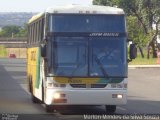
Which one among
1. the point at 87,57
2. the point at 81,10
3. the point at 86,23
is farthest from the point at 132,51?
the point at 81,10

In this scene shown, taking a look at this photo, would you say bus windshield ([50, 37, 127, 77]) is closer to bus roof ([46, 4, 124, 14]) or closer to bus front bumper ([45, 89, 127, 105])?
bus front bumper ([45, 89, 127, 105])

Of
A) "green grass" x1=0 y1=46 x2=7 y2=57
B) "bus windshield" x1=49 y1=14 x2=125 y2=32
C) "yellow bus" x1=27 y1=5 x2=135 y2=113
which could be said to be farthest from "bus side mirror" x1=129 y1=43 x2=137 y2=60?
"green grass" x1=0 y1=46 x2=7 y2=57

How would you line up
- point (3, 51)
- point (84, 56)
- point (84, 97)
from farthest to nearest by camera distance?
point (3, 51) < point (84, 56) < point (84, 97)

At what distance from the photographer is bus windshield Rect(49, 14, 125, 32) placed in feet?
53.3

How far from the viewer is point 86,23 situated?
645 inches

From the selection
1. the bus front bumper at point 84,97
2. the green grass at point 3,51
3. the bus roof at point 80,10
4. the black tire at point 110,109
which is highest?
the bus roof at point 80,10

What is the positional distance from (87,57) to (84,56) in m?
0.09

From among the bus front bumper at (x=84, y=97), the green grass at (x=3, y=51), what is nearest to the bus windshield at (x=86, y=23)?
the bus front bumper at (x=84, y=97)

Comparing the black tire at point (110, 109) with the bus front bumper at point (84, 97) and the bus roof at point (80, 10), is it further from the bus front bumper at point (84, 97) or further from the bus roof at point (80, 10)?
the bus roof at point (80, 10)

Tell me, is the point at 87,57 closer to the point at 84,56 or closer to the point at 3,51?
the point at 84,56

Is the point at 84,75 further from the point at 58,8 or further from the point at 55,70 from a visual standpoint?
the point at 58,8

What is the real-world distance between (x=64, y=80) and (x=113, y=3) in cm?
6190

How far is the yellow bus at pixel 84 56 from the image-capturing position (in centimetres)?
1578

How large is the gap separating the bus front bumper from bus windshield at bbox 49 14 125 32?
175 centimetres
